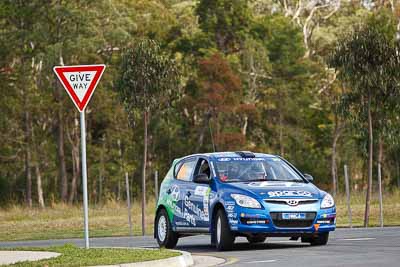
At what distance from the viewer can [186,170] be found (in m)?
21.4

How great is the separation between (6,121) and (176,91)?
27949mm

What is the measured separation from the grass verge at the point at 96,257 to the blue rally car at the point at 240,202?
167cm

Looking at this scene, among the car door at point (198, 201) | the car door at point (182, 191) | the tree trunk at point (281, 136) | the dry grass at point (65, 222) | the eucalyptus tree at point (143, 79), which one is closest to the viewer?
the car door at point (198, 201)

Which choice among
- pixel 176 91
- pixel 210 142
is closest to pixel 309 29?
pixel 210 142

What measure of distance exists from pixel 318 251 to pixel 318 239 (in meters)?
1.63

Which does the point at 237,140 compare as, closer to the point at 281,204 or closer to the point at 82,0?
the point at 82,0

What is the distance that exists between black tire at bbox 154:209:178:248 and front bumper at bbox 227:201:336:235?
7.89 feet

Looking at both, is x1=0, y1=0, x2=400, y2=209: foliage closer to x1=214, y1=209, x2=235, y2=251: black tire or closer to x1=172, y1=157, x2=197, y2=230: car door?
x1=172, y1=157, x2=197, y2=230: car door

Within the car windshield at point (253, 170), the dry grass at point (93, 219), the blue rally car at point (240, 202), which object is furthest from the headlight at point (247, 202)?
the dry grass at point (93, 219)

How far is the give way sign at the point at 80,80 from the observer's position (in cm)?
1805

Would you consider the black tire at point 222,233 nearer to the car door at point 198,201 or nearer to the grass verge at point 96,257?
the car door at point 198,201

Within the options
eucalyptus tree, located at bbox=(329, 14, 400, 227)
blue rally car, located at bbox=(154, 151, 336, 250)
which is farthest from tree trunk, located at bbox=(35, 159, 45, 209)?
blue rally car, located at bbox=(154, 151, 336, 250)

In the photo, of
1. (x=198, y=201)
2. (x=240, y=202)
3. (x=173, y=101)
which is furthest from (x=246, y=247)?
(x=173, y=101)

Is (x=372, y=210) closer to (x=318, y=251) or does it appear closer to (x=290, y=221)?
(x=290, y=221)
